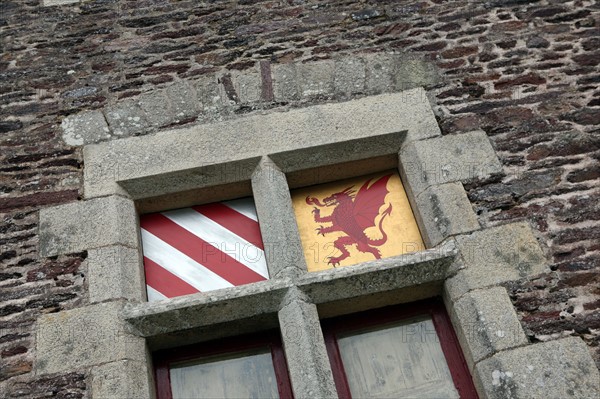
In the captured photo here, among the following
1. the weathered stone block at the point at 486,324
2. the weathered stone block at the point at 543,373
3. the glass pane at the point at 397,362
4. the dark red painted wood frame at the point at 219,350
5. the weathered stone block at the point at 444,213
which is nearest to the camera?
the weathered stone block at the point at 543,373

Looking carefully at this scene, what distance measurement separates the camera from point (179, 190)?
144 inches

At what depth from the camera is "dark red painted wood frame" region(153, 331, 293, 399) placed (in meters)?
3.25

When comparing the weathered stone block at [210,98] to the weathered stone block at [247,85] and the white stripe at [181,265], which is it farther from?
the white stripe at [181,265]

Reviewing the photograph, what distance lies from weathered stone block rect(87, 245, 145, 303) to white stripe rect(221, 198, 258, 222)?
1.92 ft

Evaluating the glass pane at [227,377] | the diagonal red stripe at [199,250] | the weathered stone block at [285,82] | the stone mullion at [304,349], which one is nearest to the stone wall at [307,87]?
the weathered stone block at [285,82]

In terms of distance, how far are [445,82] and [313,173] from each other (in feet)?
2.89

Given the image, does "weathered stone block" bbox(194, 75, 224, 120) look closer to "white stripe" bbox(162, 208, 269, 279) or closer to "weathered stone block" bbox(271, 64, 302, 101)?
"weathered stone block" bbox(271, 64, 302, 101)

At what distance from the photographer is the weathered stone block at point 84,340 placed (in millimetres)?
3025

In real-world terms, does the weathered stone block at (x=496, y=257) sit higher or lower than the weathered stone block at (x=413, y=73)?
lower

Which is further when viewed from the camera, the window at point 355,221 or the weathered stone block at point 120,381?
the window at point 355,221

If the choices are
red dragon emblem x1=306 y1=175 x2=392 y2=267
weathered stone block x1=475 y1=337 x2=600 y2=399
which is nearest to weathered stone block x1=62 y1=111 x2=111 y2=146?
red dragon emblem x1=306 y1=175 x2=392 y2=267

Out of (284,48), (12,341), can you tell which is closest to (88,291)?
(12,341)

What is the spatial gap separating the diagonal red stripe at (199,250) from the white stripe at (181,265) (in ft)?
0.07

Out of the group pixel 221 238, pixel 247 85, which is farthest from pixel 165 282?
pixel 247 85
